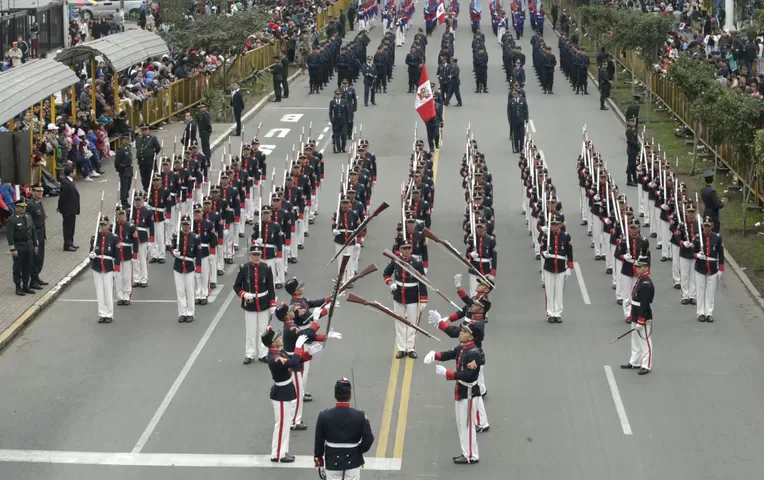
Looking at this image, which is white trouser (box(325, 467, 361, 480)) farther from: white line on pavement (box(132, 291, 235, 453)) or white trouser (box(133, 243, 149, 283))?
white trouser (box(133, 243, 149, 283))

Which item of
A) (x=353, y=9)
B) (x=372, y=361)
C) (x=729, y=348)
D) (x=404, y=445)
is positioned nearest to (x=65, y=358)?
(x=372, y=361)

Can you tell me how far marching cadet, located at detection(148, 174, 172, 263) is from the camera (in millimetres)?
26203

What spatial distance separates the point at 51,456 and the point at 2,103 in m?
11.6

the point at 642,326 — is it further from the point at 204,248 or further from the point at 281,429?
the point at 204,248

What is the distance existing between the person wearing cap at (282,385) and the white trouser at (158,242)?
416 inches

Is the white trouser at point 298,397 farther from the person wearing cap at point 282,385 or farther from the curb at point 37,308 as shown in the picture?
the curb at point 37,308

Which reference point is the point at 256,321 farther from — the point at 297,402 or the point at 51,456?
the point at 51,456

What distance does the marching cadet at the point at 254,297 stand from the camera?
19.5 metres

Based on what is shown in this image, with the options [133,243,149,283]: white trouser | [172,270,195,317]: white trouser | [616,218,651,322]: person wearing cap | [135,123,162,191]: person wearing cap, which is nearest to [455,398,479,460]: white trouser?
[616,218,651,322]: person wearing cap

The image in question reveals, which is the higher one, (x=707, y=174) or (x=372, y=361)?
(x=707, y=174)

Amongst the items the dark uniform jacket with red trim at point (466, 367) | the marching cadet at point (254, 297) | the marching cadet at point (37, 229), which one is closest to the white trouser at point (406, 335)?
the marching cadet at point (254, 297)

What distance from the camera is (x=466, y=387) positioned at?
16.1 meters

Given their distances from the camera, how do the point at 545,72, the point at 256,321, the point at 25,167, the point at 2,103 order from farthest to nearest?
the point at 545,72 → the point at 2,103 → the point at 25,167 → the point at 256,321

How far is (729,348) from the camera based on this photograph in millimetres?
20594
